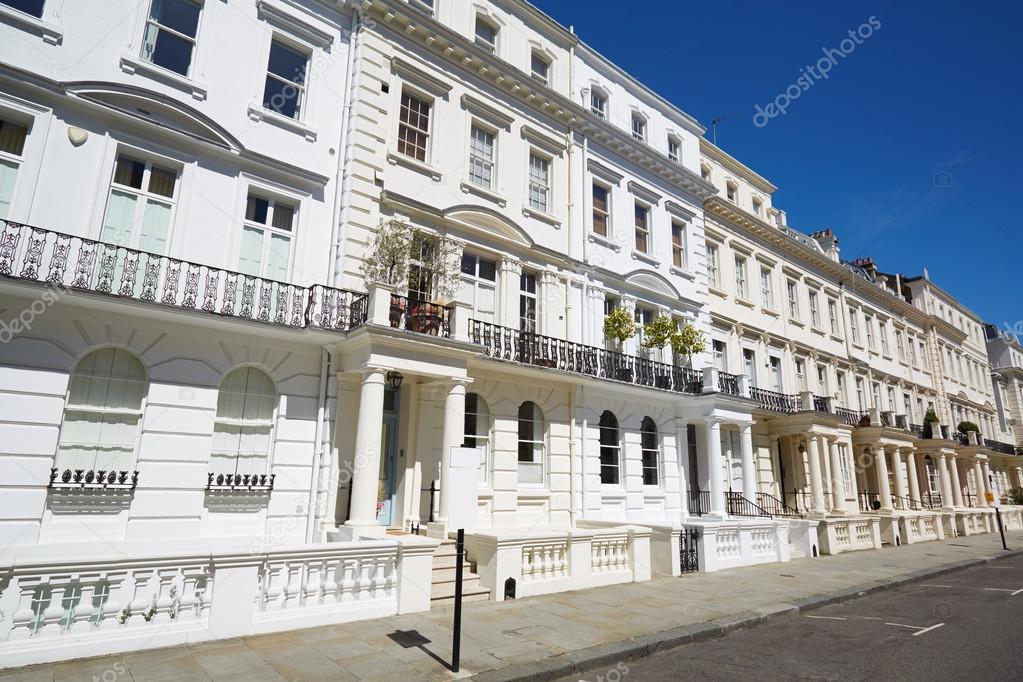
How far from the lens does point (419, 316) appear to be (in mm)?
11547

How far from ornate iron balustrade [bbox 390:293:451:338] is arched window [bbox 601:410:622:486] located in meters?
6.80

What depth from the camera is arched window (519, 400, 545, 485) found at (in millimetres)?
14656

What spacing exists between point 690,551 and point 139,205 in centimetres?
1365

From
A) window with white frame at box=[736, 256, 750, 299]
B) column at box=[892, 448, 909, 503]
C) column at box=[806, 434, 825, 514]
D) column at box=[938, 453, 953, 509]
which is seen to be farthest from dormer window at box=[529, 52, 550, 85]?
column at box=[938, 453, 953, 509]

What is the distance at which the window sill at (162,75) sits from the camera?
10.3 meters

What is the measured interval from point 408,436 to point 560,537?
4081 millimetres

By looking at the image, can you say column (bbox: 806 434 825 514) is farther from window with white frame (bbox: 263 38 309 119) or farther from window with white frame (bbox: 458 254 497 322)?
window with white frame (bbox: 263 38 309 119)

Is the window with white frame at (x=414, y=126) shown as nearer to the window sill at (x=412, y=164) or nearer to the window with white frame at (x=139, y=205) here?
the window sill at (x=412, y=164)

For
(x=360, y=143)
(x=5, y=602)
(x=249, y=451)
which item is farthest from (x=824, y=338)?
(x=5, y=602)

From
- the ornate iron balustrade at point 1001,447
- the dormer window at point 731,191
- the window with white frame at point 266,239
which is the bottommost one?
the ornate iron balustrade at point 1001,447

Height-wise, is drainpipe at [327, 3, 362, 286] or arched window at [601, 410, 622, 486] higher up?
drainpipe at [327, 3, 362, 286]

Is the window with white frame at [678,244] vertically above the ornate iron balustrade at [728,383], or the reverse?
the window with white frame at [678,244]

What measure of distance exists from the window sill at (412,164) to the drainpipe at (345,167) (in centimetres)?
100

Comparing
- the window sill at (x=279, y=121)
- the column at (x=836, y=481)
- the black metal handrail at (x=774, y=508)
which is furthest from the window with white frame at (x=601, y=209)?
the column at (x=836, y=481)
